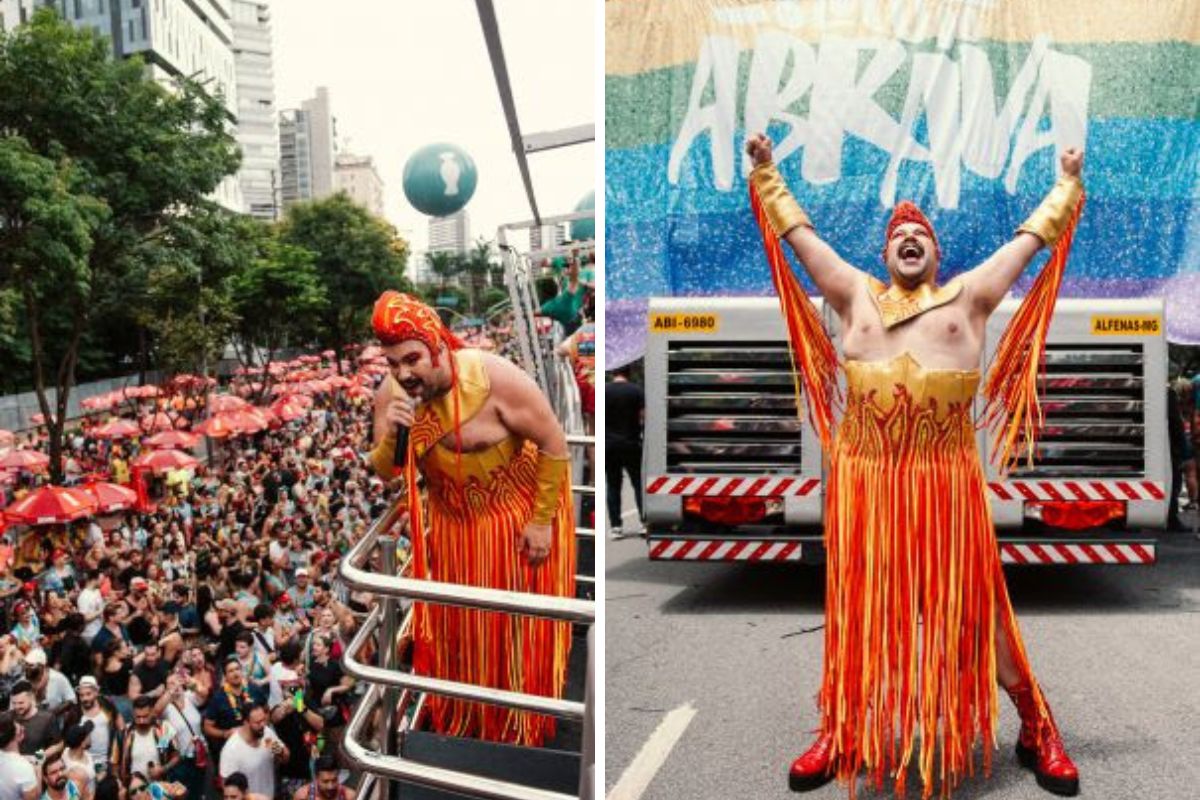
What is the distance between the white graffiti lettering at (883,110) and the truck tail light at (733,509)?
126 centimetres

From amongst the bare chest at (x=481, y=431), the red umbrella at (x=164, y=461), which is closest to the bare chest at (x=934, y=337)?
the bare chest at (x=481, y=431)

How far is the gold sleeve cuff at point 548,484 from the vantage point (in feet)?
9.78

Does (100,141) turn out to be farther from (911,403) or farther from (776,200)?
(911,403)

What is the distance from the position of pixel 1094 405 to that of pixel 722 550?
140cm

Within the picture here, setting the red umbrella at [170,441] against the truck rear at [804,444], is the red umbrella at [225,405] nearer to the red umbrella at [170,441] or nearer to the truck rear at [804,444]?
the red umbrella at [170,441]

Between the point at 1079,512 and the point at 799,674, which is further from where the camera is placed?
the point at 1079,512

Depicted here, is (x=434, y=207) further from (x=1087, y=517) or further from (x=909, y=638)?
(x=909, y=638)

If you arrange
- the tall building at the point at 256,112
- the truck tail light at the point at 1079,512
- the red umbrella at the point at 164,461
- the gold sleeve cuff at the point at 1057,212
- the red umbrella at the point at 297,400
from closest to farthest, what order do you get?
the gold sleeve cuff at the point at 1057,212 < the truck tail light at the point at 1079,512 < the red umbrella at the point at 164,461 < the red umbrella at the point at 297,400 < the tall building at the point at 256,112

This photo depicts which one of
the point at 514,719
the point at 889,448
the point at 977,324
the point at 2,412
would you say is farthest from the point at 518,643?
the point at 2,412

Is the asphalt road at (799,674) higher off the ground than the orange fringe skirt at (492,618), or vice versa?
the orange fringe skirt at (492,618)

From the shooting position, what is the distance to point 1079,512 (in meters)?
4.46

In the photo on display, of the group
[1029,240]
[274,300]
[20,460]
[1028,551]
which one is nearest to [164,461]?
[20,460]

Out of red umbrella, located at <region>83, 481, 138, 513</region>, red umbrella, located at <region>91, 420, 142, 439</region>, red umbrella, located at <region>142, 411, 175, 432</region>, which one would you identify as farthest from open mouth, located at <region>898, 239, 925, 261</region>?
red umbrella, located at <region>142, 411, 175, 432</region>

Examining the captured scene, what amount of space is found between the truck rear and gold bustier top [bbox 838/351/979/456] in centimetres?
146
